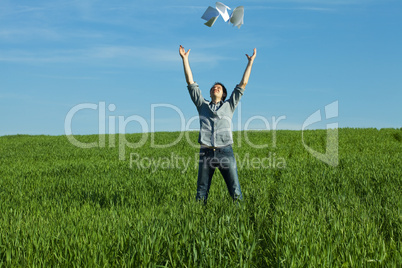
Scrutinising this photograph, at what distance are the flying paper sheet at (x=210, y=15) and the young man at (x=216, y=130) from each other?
2.01 ft

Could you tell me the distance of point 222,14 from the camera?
5.82 metres

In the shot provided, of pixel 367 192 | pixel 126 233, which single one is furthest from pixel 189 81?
pixel 367 192

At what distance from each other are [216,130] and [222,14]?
1843mm

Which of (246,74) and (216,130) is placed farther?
(246,74)

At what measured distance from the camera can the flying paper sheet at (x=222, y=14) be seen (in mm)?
5848

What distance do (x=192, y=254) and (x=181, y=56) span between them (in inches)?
139

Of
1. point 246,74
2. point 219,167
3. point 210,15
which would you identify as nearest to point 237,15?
point 210,15

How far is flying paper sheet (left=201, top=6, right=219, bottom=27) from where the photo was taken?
5859mm

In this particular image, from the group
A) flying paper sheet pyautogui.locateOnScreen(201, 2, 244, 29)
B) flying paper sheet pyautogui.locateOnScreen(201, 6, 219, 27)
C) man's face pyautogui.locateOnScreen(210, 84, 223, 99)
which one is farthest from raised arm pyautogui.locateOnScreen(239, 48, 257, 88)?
flying paper sheet pyautogui.locateOnScreen(201, 6, 219, 27)

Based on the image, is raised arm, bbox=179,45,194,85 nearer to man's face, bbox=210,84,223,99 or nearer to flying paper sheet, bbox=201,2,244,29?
man's face, bbox=210,84,223,99

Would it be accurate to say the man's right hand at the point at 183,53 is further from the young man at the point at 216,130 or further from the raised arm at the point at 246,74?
the raised arm at the point at 246,74

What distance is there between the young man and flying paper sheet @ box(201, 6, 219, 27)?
611mm

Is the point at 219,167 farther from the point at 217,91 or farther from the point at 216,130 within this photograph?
the point at 217,91

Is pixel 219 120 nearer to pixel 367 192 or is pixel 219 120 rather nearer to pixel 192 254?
pixel 192 254
